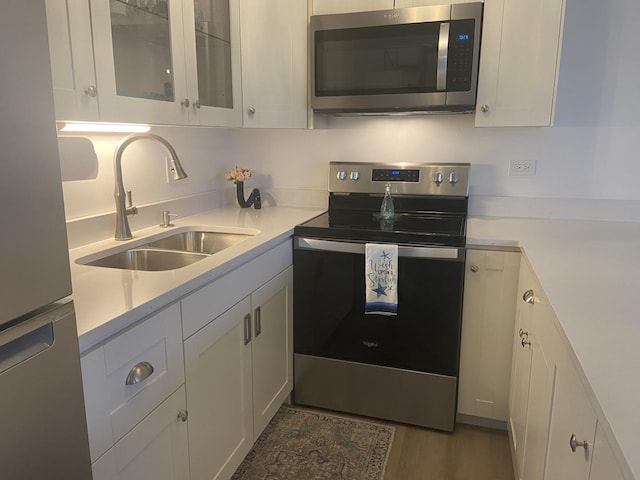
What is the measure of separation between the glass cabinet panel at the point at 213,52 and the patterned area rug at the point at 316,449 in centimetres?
142

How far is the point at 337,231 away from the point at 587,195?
123 cm

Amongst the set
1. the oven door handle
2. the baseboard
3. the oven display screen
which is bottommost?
the baseboard

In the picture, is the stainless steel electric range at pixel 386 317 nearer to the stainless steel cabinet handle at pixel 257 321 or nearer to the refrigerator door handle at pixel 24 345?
the stainless steel cabinet handle at pixel 257 321

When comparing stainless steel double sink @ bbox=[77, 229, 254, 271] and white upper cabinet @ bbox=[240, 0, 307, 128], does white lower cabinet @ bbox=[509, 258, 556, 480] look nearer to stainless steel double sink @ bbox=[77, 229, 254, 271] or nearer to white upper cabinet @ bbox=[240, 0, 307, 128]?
stainless steel double sink @ bbox=[77, 229, 254, 271]

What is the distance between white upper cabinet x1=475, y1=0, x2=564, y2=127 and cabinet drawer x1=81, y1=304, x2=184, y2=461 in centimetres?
154

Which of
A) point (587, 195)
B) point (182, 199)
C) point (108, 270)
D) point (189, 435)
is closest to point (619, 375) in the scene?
point (189, 435)

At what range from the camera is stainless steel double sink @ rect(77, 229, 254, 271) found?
5.79ft

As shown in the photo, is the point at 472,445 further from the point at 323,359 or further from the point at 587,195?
the point at 587,195

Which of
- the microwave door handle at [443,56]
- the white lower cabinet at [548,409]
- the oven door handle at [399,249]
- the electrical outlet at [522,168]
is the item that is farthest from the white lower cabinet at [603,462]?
the electrical outlet at [522,168]

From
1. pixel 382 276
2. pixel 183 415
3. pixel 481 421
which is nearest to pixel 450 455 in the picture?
pixel 481 421

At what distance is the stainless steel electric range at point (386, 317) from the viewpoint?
1.97 metres

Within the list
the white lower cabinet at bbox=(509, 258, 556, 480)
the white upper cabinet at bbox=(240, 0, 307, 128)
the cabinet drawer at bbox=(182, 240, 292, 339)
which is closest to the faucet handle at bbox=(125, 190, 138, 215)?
the cabinet drawer at bbox=(182, 240, 292, 339)

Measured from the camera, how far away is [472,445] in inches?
80.7

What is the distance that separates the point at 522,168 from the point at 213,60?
4.98ft
